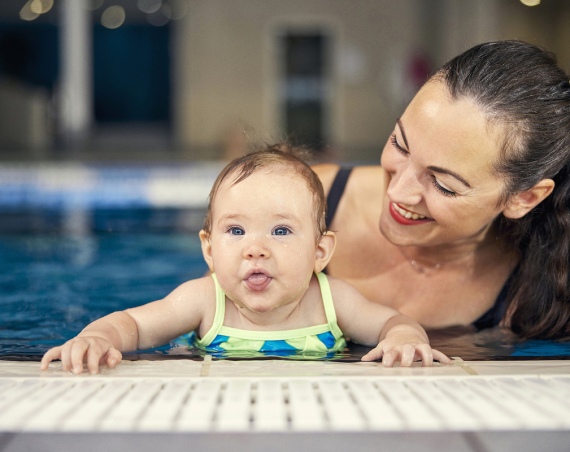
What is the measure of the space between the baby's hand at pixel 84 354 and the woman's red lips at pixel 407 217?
0.97 metres

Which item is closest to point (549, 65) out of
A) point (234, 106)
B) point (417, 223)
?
point (417, 223)

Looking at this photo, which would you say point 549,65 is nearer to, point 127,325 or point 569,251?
point 569,251

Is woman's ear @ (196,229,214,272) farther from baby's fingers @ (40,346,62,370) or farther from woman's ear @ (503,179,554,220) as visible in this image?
woman's ear @ (503,179,554,220)

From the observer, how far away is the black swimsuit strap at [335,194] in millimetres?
2846

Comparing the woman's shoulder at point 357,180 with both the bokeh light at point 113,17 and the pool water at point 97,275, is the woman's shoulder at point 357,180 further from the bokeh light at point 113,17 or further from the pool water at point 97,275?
the bokeh light at point 113,17

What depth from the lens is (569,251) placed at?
265 cm

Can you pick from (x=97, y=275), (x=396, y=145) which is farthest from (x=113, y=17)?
(x=396, y=145)

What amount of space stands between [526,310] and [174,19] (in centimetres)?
1441

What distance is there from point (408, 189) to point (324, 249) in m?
0.30

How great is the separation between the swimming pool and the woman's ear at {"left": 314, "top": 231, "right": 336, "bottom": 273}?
27 cm

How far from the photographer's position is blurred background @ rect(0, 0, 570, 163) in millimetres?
15320

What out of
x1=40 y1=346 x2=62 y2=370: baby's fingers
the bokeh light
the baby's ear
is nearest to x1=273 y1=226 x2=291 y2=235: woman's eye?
the baby's ear

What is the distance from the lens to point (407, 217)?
2.43 m

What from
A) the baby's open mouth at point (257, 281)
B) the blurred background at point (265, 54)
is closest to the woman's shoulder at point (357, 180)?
the baby's open mouth at point (257, 281)
